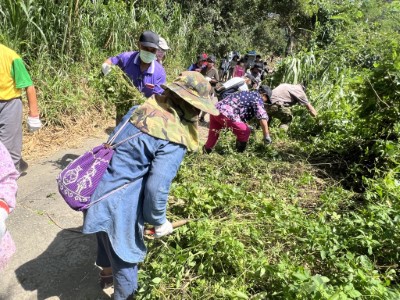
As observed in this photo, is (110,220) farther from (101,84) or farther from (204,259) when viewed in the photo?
(101,84)

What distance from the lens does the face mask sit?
11.4ft

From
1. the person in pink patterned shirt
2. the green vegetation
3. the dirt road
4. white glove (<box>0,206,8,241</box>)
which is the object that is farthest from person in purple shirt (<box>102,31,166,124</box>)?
white glove (<box>0,206,8,241</box>)

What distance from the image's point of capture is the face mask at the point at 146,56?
11.4 ft

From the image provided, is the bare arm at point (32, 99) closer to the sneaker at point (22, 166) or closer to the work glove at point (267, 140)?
the sneaker at point (22, 166)

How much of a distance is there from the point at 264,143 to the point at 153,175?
3.02 meters

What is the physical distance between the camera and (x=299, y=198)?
3.24 metres

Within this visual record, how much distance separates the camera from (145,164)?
188 cm

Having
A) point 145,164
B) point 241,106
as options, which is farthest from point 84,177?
point 241,106

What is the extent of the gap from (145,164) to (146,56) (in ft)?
6.45

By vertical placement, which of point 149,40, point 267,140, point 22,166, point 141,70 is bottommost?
point 22,166

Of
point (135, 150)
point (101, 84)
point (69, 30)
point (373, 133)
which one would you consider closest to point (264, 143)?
point (373, 133)

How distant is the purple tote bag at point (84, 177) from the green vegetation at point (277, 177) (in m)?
0.70

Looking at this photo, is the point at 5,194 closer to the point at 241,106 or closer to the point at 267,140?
the point at 241,106

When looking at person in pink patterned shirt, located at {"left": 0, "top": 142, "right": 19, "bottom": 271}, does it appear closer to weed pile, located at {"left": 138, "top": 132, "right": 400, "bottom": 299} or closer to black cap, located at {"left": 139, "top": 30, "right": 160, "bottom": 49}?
weed pile, located at {"left": 138, "top": 132, "right": 400, "bottom": 299}
